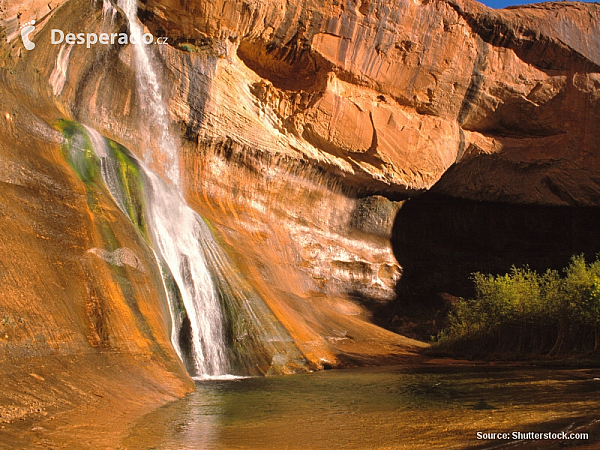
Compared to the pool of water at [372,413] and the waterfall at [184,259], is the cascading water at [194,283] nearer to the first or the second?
the waterfall at [184,259]

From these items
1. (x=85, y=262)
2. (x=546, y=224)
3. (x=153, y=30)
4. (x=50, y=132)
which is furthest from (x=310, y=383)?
(x=546, y=224)

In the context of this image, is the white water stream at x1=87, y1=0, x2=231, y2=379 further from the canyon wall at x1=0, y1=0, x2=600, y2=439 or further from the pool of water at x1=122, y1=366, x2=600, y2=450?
the pool of water at x1=122, y1=366, x2=600, y2=450

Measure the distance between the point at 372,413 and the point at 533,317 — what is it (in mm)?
12164

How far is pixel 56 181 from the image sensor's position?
473 inches

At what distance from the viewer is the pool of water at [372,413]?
616 centimetres

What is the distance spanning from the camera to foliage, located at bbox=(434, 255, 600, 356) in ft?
54.3

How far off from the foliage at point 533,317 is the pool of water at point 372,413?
4.71m

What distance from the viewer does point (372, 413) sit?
26.3 ft

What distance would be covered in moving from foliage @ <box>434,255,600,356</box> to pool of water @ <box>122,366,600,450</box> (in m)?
4.71

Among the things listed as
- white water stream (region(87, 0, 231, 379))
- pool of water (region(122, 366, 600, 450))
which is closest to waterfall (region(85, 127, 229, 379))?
white water stream (region(87, 0, 231, 379))

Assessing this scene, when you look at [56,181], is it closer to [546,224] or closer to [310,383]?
[310,383]

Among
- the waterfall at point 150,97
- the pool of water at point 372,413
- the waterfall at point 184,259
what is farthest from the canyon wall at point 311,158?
the waterfall at point 184,259

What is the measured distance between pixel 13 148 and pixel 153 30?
14.6 meters

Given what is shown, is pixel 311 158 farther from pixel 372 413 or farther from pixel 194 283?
pixel 372 413
